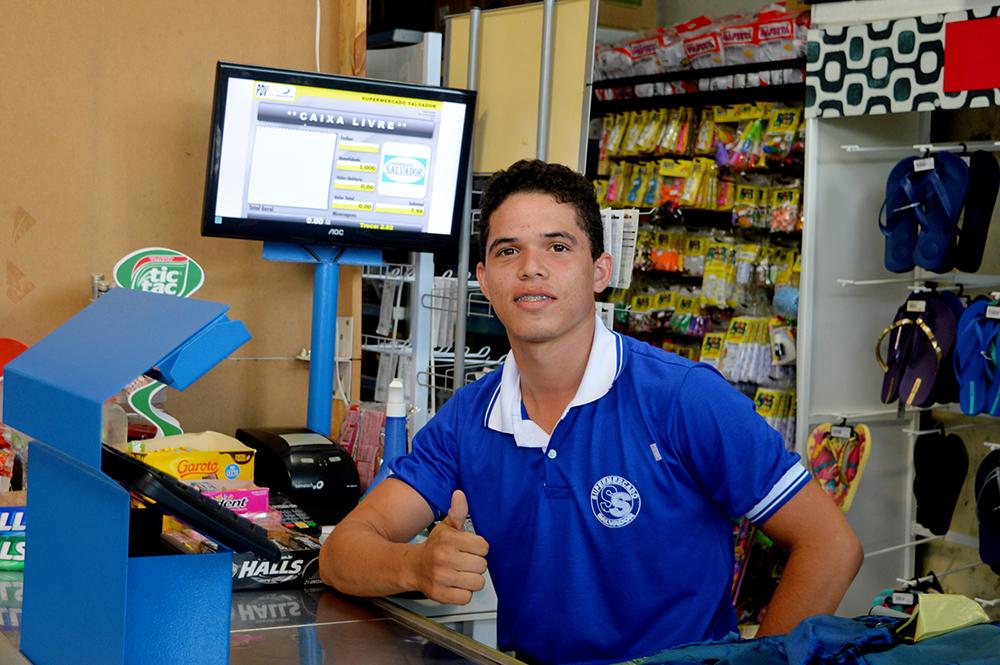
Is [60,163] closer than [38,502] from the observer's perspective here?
No

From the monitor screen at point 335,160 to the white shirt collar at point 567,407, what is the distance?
1.18 m

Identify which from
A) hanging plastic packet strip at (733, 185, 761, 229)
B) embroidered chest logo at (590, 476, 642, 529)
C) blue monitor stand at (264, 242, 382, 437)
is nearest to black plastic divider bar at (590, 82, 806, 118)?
hanging plastic packet strip at (733, 185, 761, 229)

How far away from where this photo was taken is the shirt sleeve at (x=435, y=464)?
84.1 inches

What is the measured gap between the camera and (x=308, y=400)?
3.25 meters

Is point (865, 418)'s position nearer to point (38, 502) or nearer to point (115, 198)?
point (115, 198)

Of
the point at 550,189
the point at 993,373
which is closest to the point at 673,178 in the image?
the point at 993,373

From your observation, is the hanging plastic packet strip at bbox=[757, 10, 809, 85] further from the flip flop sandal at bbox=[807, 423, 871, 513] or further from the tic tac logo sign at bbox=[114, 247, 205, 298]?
the tic tac logo sign at bbox=[114, 247, 205, 298]

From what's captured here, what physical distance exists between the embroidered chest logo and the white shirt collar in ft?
0.43

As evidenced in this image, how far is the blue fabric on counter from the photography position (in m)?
1.23

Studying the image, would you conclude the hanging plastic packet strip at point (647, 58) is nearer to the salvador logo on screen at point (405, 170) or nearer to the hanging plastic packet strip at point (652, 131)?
the hanging plastic packet strip at point (652, 131)

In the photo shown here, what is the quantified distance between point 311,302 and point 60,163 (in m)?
0.78

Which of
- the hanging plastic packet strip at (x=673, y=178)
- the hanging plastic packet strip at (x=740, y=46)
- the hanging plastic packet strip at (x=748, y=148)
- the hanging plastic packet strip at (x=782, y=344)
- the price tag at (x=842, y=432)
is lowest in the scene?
the price tag at (x=842, y=432)

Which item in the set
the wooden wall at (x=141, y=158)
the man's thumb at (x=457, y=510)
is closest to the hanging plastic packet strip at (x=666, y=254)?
the wooden wall at (x=141, y=158)

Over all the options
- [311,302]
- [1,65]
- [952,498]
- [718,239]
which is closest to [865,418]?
[952,498]
